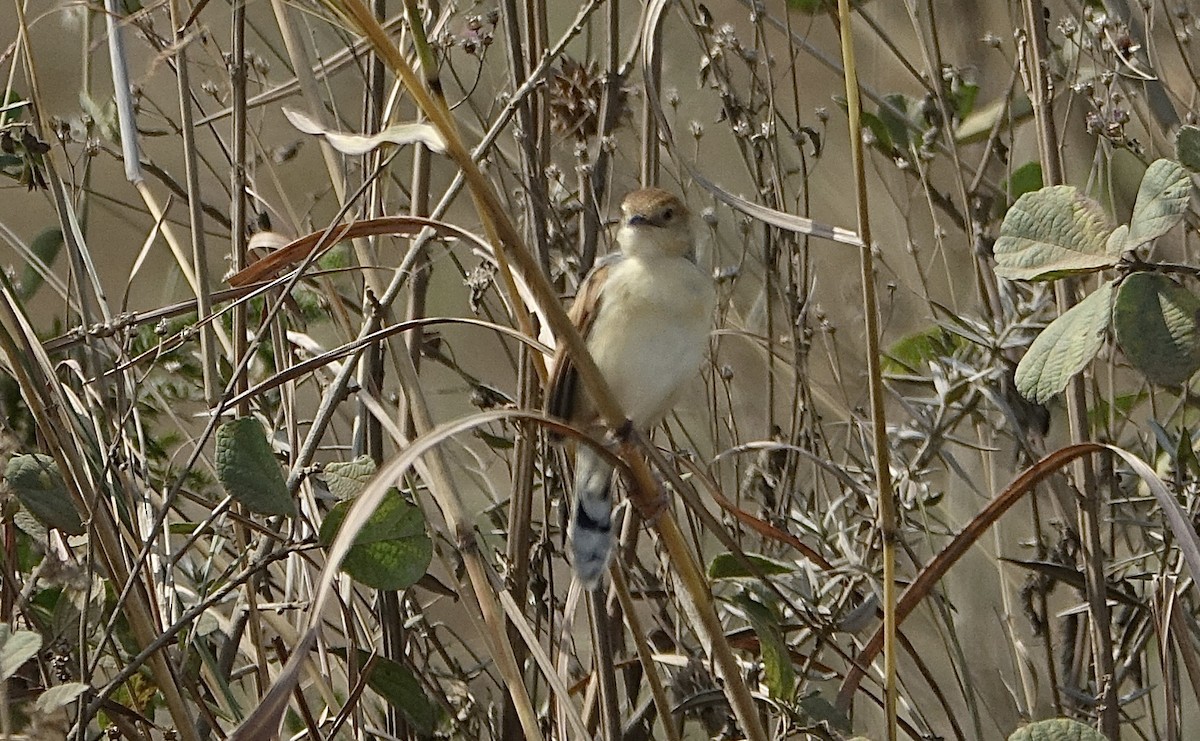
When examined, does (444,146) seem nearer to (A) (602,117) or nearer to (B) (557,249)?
(A) (602,117)

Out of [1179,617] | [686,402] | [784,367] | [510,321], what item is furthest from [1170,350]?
[686,402]

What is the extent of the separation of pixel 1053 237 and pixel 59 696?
4.18 feet

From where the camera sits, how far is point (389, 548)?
1793 millimetres

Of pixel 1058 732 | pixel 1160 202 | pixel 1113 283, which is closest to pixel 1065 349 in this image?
pixel 1113 283

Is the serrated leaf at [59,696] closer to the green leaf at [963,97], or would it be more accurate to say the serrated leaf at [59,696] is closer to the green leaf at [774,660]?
the green leaf at [774,660]

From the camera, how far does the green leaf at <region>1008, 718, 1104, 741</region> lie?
58.2 inches

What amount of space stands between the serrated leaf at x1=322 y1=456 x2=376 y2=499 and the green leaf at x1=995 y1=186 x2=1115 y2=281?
89 centimetres

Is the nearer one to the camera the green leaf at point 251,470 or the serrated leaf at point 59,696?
the serrated leaf at point 59,696

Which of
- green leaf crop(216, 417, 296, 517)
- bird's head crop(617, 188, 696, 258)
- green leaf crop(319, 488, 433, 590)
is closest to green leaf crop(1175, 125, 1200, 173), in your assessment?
green leaf crop(319, 488, 433, 590)

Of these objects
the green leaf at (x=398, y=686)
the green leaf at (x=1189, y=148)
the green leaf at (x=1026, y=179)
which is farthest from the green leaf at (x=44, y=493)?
the green leaf at (x=1026, y=179)

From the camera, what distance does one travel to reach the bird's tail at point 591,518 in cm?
237

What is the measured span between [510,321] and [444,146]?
190cm

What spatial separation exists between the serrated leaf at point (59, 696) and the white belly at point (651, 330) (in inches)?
55.8

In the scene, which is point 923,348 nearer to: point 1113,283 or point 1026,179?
point 1026,179
